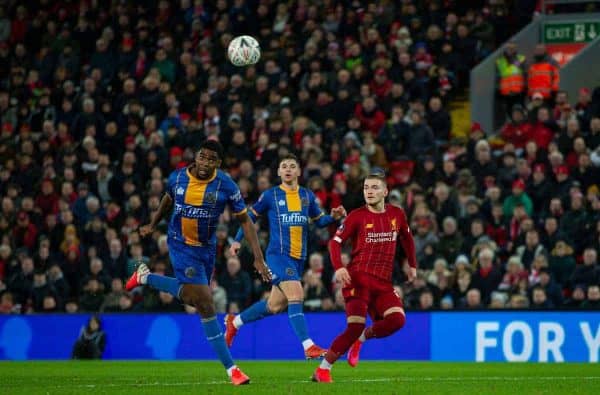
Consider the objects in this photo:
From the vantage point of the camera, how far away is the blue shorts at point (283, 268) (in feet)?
48.6

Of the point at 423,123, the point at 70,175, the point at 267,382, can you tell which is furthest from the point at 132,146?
the point at 267,382

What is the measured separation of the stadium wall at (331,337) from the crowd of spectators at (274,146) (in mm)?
422

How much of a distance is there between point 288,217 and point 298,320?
1214 millimetres

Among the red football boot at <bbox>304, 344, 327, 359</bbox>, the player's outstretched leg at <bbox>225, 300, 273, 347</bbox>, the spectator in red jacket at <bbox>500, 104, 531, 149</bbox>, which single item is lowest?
the red football boot at <bbox>304, 344, 327, 359</bbox>

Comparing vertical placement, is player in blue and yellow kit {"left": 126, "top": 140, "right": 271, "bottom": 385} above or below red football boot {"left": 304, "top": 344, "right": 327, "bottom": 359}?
above

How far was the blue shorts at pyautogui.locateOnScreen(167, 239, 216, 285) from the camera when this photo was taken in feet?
40.1

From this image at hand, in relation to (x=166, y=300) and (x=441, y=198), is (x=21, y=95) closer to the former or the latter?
(x=166, y=300)

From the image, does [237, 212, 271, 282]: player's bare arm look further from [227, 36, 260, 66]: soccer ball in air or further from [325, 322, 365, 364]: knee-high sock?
[227, 36, 260, 66]: soccer ball in air

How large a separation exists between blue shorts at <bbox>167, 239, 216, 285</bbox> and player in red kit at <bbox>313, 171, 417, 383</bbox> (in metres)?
1.20

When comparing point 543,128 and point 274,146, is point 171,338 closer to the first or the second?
point 274,146

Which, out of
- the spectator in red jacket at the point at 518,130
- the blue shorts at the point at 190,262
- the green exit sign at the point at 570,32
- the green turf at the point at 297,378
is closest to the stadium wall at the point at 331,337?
the green turf at the point at 297,378

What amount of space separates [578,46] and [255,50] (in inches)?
297

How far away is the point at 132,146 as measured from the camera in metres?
23.5

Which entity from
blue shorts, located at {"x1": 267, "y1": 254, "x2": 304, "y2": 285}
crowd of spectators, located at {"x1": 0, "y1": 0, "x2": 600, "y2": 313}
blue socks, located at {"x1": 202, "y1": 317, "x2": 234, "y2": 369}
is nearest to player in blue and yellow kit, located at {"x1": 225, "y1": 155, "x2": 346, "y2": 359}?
blue shorts, located at {"x1": 267, "y1": 254, "x2": 304, "y2": 285}
